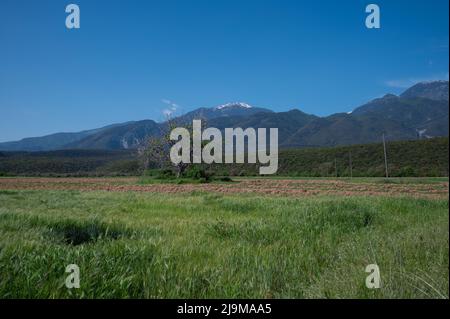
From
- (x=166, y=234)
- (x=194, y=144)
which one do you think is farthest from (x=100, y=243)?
(x=194, y=144)

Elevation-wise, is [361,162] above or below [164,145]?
below

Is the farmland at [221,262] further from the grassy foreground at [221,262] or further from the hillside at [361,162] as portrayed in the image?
the hillside at [361,162]

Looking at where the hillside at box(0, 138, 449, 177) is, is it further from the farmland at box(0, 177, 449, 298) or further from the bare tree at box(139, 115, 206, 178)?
the farmland at box(0, 177, 449, 298)

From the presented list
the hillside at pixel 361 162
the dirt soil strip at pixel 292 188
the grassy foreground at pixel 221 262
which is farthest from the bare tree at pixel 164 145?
the grassy foreground at pixel 221 262

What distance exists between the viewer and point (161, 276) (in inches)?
173

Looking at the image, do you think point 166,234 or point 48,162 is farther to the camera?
point 48,162

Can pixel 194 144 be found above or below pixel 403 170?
above

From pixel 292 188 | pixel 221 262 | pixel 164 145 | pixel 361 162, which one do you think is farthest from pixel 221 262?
pixel 361 162

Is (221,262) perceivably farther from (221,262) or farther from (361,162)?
(361,162)

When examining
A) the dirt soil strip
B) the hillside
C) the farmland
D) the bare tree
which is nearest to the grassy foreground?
the farmland

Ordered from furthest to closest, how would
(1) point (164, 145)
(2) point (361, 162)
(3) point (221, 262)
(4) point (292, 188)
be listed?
1. (2) point (361, 162)
2. (1) point (164, 145)
3. (4) point (292, 188)
4. (3) point (221, 262)
